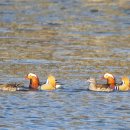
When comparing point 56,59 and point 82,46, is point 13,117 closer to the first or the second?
point 56,59

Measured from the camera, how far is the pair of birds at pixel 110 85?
977 inches

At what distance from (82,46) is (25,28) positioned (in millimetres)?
8761

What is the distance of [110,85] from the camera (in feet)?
82.5

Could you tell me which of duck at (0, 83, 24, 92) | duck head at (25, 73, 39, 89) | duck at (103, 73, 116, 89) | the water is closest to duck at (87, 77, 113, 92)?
the water

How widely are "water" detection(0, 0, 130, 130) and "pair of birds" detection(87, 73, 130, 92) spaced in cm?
22

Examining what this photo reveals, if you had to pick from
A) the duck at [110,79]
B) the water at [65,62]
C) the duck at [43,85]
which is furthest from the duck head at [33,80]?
the duck at [110,79]

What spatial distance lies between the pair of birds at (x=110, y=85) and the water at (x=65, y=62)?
0.22 meters

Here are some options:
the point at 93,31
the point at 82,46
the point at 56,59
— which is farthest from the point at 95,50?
the point at 93,31

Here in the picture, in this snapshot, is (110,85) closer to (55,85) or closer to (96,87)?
(96,87)

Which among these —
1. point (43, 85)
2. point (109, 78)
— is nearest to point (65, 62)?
point (109, 78)

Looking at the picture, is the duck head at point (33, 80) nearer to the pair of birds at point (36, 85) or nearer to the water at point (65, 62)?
the pair of birds at point (36, 85)

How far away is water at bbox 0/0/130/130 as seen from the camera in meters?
21.1

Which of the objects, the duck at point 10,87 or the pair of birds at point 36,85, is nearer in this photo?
the duck at point 10,87

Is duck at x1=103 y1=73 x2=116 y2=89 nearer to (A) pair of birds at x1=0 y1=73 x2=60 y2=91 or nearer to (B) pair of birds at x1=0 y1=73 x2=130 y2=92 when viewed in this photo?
(B) pair of birds at x1=0 y1=73 x2=130 y2=92
